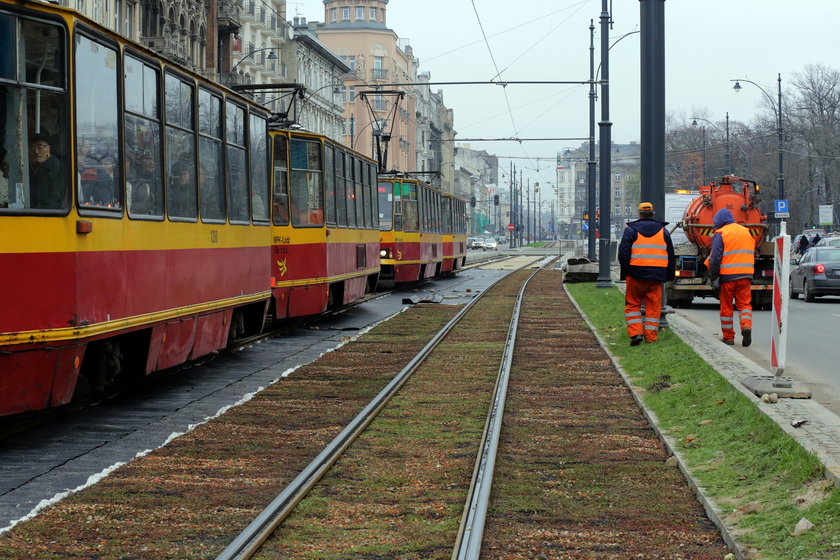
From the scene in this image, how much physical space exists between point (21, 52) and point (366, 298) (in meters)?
21.9

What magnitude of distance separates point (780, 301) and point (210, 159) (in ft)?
18.4

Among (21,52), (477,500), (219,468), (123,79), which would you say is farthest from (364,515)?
(123,79)

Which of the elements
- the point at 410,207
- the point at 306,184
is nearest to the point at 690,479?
the point at 306,184

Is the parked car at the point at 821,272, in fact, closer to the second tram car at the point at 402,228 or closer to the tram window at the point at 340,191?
the second tram car at the point at 402,228

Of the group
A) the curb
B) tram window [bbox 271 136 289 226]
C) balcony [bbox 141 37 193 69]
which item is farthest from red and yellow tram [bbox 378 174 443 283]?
the curb

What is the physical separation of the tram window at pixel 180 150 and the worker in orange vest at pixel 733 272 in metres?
6.88

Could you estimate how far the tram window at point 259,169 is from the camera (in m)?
15.0

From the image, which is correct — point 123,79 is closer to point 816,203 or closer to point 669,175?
point 816,203

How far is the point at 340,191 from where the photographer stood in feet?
70.6

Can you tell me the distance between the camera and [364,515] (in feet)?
22.7

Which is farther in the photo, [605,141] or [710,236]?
[605,141]

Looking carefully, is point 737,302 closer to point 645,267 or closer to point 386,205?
point 645,267

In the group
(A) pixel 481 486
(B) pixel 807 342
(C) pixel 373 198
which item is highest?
(C) pixel 373 198

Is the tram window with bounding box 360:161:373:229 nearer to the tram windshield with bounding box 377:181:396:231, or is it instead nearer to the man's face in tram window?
the tram windshield with bounding box 377:181:396:231
